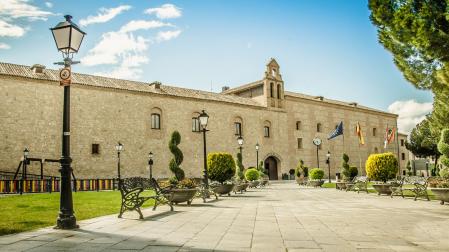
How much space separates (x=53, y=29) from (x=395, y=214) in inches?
314

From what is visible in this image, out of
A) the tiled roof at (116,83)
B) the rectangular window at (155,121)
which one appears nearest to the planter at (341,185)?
the rectangular window at (155,121)

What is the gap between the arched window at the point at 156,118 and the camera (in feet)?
94.7

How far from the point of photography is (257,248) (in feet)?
14.5

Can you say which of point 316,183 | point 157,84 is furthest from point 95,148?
point 316,183

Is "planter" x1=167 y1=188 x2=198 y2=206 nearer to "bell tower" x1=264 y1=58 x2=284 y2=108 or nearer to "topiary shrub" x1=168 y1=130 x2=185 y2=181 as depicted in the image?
"topiary shrub" x1=168 y1=130 x2=185 y2=181

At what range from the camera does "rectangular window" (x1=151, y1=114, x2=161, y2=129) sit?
28.9 m

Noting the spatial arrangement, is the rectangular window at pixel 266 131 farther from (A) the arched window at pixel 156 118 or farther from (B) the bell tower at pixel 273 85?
(A) the arched window at pixel 156 118

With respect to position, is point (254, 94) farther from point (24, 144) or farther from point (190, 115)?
point (24, 144)

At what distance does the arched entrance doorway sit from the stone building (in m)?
0.10

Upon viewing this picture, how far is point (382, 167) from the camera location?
50.8 feet

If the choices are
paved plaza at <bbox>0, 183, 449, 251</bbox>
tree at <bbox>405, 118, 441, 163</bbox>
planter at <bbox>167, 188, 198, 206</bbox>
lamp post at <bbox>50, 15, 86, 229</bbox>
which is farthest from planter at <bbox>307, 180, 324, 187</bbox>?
tree at <bbox>405, 118, 441, 163</bbox>

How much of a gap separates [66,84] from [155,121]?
22.6 metres

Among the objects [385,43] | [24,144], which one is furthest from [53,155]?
[385,43]

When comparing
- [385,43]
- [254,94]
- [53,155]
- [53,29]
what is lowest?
[53,155]
